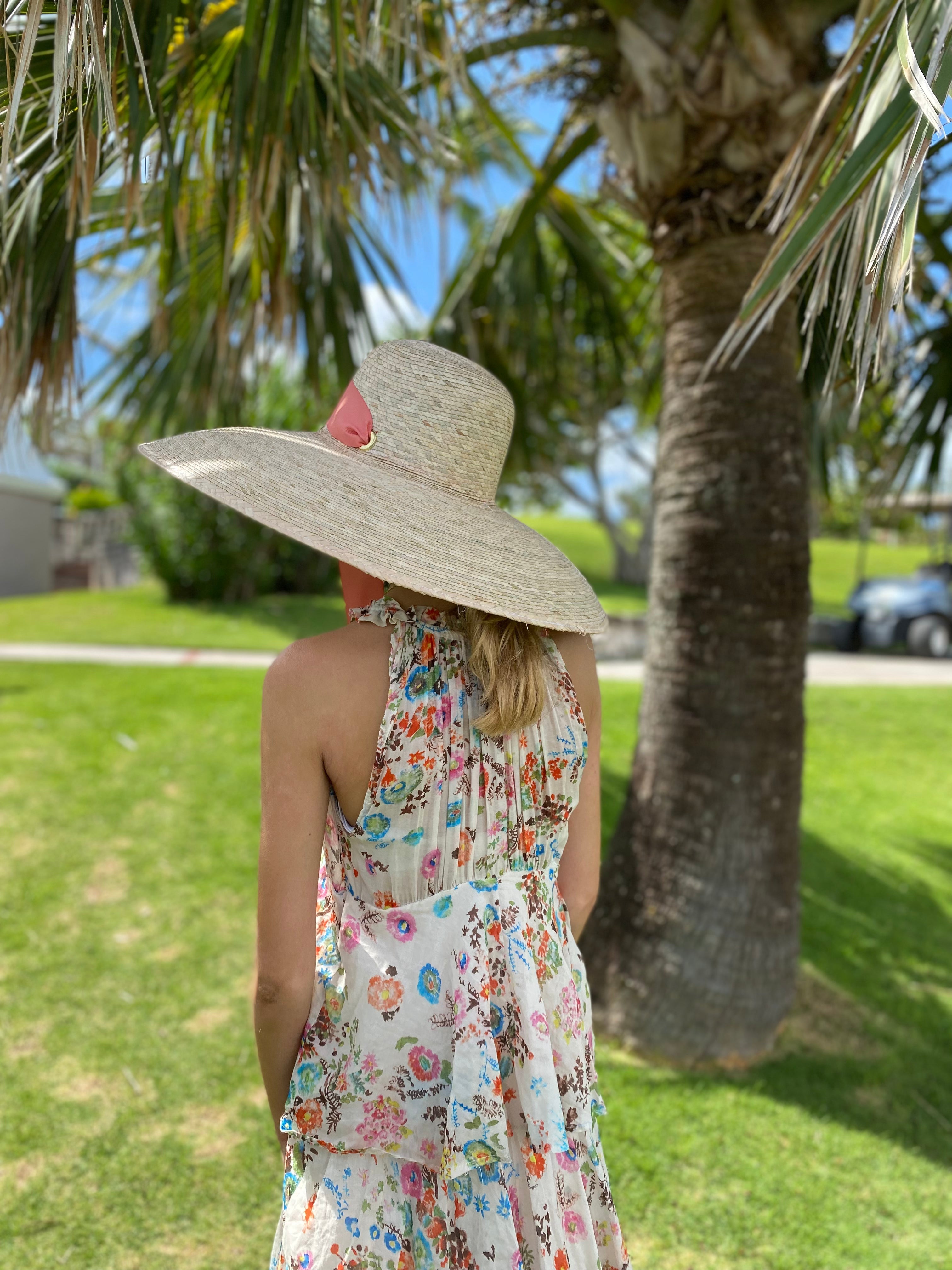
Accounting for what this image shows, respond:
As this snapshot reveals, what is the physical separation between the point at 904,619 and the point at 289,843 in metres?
13.8

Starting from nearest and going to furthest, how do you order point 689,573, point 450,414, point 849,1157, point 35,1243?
point 450,414 → point 35,1243 → point 849,1157 → point 689,573

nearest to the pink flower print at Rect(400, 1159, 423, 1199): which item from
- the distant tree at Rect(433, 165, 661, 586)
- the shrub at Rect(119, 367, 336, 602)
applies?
the distant tree at Rect(433, 165, 661, 586)

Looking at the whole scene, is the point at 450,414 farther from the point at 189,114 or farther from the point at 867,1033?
the point at 867,1033

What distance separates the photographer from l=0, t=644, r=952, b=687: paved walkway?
835 centimetres

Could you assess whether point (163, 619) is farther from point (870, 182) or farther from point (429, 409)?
point (870, 182)

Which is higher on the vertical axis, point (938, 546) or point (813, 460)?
Result: point (938, 546)

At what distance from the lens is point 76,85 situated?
5.04 feet

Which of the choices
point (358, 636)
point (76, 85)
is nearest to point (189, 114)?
point (76, 85)

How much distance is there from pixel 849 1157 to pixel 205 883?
296cm

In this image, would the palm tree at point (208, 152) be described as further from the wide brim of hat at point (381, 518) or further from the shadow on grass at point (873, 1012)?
the shadow on grass at point (873, 1012)

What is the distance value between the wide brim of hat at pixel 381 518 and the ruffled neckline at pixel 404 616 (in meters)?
0.08

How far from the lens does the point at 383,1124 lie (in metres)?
1.32

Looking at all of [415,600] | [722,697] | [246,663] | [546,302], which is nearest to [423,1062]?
[415,600]

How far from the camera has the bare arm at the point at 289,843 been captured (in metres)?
1.24
